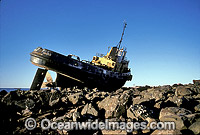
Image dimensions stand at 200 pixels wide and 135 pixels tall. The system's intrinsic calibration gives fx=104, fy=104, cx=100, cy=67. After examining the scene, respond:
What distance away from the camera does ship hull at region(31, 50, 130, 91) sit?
31.9 feet

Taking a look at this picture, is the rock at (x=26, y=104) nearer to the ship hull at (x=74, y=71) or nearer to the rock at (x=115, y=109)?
the rock at (x=115, y=109)

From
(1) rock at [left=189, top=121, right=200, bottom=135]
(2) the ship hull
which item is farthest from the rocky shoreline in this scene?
(2) the ship hull

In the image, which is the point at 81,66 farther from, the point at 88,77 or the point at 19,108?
the point at 19,108

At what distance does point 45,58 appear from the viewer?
9.60 meters

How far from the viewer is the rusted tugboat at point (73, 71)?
9.77 metres

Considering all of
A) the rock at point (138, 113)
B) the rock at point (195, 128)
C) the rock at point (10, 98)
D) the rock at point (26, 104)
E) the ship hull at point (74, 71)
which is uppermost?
the ship hull at point (74, 71)

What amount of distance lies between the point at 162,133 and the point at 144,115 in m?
1.04

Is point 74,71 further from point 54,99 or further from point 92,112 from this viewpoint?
point 92,112

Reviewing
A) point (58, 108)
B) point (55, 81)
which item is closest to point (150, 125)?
point (58, 108)

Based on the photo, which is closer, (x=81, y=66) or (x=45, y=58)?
(x=45, y=58)

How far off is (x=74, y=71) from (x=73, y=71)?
0.35 ft

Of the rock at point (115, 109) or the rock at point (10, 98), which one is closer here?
the rock at point (115, 109)

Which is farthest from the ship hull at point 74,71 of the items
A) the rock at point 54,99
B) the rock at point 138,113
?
the rock at point 138,113

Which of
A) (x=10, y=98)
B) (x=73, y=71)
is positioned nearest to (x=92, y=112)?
(x=10, y=98)
